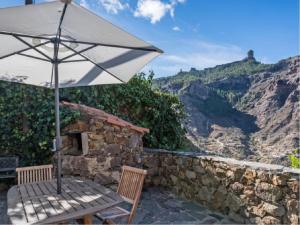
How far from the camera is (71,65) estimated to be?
178 inches

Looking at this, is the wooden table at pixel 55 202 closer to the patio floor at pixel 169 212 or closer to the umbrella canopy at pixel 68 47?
the patio floor at pixel 169 212

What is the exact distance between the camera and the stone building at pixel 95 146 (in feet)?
19.0

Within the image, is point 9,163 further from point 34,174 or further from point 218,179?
point 218,179

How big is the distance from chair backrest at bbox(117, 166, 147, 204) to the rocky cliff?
16.7 metres

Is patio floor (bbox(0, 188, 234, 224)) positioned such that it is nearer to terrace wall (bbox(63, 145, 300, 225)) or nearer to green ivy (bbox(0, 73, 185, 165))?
terrace wall (bbox(63, 145, 300, 225))

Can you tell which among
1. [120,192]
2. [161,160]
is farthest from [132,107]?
[120,192]

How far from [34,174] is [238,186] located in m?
3.07

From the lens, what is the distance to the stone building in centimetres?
580

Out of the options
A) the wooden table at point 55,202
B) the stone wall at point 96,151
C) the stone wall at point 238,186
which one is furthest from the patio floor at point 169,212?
the wooden table at point 55,202

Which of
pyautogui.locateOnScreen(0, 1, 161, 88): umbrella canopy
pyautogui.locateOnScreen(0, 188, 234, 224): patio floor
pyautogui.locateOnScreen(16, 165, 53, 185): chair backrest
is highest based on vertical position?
pyautogui.locateOnScreen(0, 1, 161, 88): umbrella canopy

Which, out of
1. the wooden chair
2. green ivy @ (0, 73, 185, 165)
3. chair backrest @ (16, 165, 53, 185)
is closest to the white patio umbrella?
the wooden chair

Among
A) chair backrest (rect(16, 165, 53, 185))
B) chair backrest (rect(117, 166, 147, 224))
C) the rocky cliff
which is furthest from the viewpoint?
the rocky cliff

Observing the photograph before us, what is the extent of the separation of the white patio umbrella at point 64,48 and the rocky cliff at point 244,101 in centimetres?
1635

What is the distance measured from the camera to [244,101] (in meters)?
29.9
